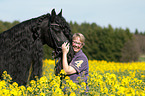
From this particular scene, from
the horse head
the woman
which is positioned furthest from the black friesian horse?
the woman

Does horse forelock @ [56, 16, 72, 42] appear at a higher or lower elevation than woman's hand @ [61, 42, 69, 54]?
higher

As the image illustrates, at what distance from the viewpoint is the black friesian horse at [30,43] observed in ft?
8.70

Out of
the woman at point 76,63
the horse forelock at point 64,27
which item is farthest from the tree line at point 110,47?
the horse forelock at point 64,27

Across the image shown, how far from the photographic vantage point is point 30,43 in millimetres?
2643

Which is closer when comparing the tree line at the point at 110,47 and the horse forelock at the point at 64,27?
the horse forelock at the point at 64,27

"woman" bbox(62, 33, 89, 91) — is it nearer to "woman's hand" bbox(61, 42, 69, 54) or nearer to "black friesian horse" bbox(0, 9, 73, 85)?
"woman's hand" bbox(61, 42, 69, 54)

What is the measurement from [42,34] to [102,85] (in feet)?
3.79

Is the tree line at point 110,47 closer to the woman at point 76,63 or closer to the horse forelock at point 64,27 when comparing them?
the woman at point 76,63

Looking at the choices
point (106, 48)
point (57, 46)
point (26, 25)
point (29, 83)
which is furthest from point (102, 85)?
point (106, 48)

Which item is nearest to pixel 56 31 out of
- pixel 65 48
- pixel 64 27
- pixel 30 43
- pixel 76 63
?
pixel 64 27

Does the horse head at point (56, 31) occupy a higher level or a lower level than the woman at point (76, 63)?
higher

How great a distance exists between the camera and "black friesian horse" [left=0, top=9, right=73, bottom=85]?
8.70 feet

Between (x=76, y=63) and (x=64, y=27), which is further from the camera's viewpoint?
(x=76, y=63)

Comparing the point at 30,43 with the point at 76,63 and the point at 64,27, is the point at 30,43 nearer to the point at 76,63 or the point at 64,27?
the point at 64,27
